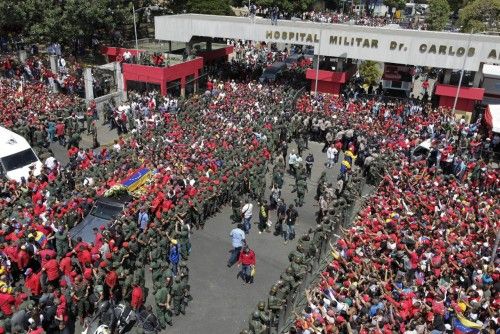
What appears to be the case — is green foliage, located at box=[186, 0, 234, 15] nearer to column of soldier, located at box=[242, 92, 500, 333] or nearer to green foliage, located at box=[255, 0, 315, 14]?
green foliage, located at box=[255, 0, 315, 14]

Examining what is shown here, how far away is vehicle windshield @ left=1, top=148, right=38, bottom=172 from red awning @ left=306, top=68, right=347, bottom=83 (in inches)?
687

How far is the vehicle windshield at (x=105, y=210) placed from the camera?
569 inches

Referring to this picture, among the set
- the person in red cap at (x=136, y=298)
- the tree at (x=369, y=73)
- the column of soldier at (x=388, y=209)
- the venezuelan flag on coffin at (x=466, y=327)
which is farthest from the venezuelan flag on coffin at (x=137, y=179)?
the tree at (x=369, y=73)

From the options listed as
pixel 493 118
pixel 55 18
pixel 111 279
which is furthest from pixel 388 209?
pixel 55 18

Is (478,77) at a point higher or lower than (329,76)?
higher

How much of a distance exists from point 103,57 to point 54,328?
31734mm

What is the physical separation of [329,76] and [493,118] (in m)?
10.1

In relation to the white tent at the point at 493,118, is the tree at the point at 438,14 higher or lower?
higher

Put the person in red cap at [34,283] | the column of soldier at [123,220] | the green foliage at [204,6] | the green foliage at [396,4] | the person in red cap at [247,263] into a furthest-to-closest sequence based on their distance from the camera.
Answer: the green foliage at [396,4] < the green foliage at [204,6] < the person in red cap at [247,263] < the person in red cap at [34,283] < the column of soldier at [123,220]

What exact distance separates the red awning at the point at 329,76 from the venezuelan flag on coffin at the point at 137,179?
1546 cm

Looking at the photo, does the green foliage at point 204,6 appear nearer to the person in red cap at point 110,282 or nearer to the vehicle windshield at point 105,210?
the vehicle windshield at point 105,210

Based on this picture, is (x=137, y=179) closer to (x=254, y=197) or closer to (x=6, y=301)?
(x=254, y=197)

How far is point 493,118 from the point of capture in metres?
22.1

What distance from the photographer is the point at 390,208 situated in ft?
47.5
